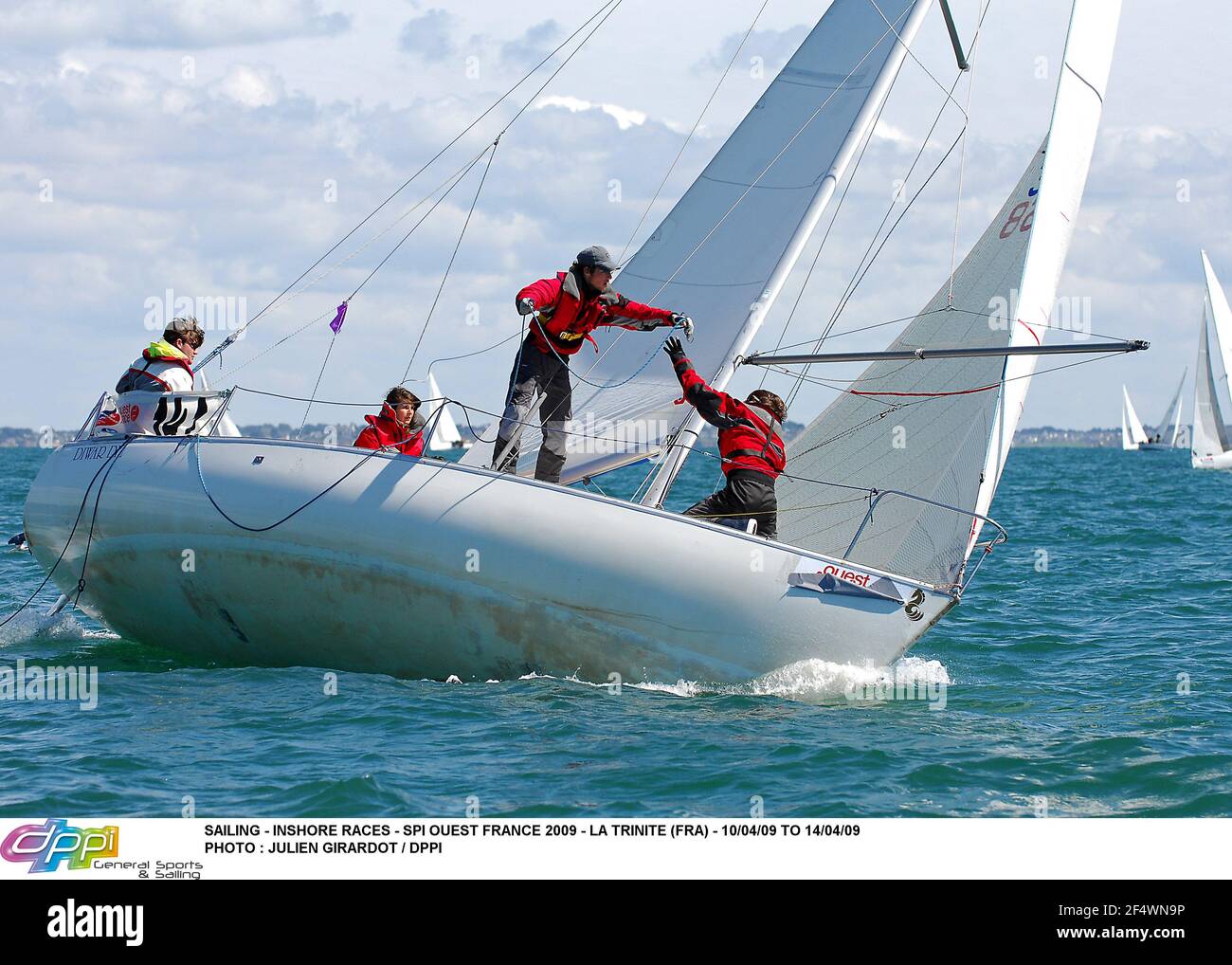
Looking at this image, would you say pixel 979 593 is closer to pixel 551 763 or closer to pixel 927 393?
pixel 927 393

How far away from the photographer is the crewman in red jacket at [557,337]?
8719mm

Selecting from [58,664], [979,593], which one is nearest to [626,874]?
[58,664]

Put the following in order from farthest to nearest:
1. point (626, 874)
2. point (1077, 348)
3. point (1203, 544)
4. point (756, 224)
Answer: point (1203, 544) → point (756, 224) → point (1077, 348) → point (626, 874)

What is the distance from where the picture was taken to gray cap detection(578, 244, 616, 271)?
28.5 ft

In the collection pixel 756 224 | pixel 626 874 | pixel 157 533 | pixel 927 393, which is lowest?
pixel 626 874

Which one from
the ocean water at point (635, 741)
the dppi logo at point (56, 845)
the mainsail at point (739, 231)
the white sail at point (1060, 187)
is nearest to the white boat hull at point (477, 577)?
the ocean water at point (635, 741)

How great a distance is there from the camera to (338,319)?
981 centimetres

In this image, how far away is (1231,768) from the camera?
7.03m

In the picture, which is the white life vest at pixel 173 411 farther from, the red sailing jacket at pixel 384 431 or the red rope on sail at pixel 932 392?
the red rope on sail at pixel 932 392

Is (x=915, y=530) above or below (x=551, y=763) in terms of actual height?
above

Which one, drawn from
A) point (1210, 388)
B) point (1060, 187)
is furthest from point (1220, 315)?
point (1060, 187)

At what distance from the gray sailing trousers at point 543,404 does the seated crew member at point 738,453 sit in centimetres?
74

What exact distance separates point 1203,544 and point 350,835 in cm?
1756

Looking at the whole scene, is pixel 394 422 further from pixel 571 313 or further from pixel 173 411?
pixel 571 313
